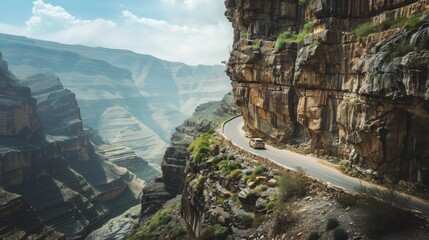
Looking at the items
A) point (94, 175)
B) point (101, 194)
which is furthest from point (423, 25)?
point (94, 175)

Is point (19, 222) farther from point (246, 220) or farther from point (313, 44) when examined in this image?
point (313, 44)

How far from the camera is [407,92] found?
1983 centimetres

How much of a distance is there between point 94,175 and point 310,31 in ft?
382

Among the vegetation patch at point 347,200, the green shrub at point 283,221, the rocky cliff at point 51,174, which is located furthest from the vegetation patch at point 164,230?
the rocky cliff at point 51,174

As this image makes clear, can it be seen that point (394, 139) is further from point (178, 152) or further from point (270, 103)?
point (178, 152)

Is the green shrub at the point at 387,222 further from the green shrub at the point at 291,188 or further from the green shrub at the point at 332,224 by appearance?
the green shrub at the point at 291,188

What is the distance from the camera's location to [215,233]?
23000 mm

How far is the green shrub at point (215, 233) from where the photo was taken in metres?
22.8

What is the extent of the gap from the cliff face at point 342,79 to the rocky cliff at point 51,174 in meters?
56.4

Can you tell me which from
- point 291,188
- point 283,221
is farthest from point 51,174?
point 283,221

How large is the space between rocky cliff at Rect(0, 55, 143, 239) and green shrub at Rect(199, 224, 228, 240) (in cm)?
5541

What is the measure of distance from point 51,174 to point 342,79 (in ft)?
361

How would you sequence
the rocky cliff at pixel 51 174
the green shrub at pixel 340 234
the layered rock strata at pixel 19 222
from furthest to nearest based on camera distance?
the rocky cliff at pixel 51 174 < the layered rock strata at pixel 19 222 < the green shrub at pixel 340 234

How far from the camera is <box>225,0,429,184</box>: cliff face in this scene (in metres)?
21.1
